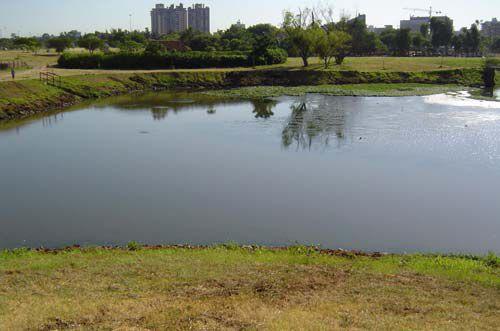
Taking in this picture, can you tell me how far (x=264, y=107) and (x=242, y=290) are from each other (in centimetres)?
3507

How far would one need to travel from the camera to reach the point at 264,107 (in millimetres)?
46094

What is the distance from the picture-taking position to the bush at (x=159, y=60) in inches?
2653

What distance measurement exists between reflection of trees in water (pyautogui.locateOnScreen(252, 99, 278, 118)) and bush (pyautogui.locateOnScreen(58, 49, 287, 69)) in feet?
71.5

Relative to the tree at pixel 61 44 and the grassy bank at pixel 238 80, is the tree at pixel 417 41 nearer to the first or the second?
the grassy bank at pixel 238 80

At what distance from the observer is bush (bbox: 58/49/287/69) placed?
221 feet

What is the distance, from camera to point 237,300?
36.6ft

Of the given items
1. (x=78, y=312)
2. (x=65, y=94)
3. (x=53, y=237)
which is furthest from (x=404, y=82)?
(x=78, y=312)

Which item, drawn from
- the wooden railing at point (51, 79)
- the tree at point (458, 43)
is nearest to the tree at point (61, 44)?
the wooden railing at point (51, 79)

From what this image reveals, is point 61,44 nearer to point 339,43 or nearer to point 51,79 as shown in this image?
point 51,79

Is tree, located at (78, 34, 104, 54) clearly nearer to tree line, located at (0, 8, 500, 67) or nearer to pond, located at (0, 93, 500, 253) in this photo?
tree line, located at (0, 8, 500, 67)

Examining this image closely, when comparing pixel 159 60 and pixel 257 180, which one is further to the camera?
pixel 159 60

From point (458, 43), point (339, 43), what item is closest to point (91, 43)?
point (339, 43)

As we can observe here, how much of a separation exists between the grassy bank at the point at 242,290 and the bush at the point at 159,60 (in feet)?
183

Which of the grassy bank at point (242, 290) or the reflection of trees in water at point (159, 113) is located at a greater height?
the reflection of trees in water at point (159, 113)
